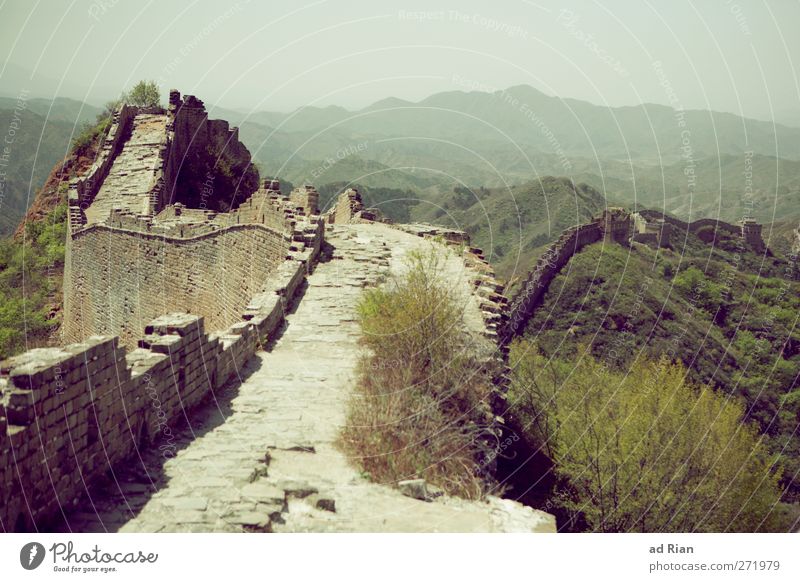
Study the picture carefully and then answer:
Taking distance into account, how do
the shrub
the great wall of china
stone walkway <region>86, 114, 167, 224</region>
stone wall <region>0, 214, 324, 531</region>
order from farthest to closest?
the shrub
stone walkway <region>86, 114, 167, 224</region>
the great wall of china
stone wall <region>0, 214, 324, 531</region>

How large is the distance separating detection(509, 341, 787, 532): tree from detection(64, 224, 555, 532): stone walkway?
285 inches

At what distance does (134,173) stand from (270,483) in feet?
67.9

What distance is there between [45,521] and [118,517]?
50 centimetres

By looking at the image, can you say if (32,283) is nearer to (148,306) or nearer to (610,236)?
(148,306)

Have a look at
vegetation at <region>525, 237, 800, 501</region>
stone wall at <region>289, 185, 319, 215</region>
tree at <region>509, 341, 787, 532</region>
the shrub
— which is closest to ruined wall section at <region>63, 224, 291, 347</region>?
stone wall at <region>289, 185, 319, 215</region>

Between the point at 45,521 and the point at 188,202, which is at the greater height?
the point at 188,202

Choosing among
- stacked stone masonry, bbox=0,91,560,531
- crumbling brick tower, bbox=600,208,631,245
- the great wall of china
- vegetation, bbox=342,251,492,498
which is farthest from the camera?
crumbling brick tower, bbox=600,208,631,245

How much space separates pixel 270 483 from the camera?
6.37 metres

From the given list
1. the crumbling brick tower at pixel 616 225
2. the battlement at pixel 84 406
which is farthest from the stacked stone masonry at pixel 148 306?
the crumbling brick tower at pixel 616 225

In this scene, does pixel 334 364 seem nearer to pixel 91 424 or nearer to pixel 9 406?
pixel 91 424

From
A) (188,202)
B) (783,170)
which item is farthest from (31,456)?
(783,170)

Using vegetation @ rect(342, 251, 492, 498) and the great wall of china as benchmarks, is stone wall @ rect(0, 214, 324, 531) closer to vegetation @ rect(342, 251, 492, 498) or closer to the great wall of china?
the great wall of china

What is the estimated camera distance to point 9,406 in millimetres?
5027

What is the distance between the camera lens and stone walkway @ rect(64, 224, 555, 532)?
224 inches
